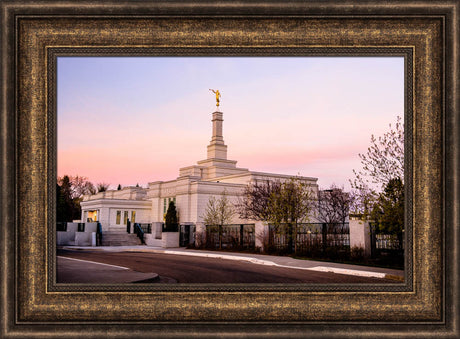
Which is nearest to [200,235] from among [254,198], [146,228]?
[146,228]

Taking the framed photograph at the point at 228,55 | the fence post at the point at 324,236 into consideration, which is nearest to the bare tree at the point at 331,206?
the fence post at the point at 324,236

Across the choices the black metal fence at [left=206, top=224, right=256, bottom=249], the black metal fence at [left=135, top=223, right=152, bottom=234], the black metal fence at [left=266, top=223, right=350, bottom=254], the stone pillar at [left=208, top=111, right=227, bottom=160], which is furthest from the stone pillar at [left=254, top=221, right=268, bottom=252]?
the stone pillar at [left=208, top=111, right=227, bottom=160]

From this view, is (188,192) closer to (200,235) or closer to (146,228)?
(146,228)

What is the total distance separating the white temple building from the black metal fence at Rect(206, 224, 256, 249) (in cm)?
1110

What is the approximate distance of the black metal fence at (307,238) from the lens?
Answer: 57.4 ft

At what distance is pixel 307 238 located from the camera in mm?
19297

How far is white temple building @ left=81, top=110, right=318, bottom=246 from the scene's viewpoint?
3966 centimetres

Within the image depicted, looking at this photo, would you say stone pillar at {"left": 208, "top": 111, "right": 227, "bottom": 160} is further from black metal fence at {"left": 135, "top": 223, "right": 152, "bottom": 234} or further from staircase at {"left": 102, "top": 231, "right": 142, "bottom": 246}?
staircase at {"left": 102, "top": 231, "right": 142, "bottom": 246}

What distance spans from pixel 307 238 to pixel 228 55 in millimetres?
14812

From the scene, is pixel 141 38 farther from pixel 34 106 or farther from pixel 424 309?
pixel 424 309

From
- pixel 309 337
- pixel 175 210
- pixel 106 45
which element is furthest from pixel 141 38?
pixel 175 210

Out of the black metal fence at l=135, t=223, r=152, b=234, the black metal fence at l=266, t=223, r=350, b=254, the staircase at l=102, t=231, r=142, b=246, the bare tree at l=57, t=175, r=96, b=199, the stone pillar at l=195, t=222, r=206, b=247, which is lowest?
the staircase at l=102, t=231, r=142, b=246

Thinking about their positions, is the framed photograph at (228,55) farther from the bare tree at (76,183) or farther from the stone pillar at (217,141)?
the stone pillar at (217,141)

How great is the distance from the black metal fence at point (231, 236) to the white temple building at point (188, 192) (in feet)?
36.4
